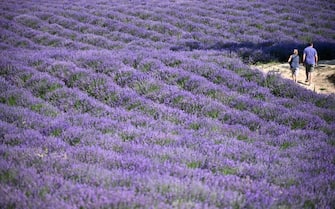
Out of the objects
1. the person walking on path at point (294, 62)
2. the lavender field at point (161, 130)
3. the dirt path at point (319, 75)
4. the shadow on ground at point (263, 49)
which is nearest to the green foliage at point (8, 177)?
the lavender field at point (161, 130)

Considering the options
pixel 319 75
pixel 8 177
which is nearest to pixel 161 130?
pixel 8 177

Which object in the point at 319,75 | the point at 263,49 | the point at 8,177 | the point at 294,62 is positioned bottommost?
the point at 319,75

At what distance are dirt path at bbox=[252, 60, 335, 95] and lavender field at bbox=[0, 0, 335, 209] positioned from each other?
2.41ft

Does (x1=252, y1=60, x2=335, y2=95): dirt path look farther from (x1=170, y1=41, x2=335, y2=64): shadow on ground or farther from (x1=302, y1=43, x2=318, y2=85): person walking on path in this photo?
(x1=170, y1=41, x2=335, y2=64): shadow on ground

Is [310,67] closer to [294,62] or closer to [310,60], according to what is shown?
[310,60]

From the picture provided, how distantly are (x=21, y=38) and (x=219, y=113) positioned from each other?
502 inches

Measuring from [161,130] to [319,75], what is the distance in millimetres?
8151

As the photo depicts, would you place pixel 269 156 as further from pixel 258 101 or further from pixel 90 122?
pixel 90 122

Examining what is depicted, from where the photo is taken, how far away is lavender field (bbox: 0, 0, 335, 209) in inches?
140

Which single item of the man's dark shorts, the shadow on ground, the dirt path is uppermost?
the shadow on ground

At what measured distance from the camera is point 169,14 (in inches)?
774

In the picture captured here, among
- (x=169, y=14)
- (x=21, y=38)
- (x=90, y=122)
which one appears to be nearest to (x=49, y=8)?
(x=21, y=38)

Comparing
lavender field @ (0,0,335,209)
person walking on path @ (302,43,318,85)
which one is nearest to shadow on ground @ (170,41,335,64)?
lavender field @ (0,0,335,209)

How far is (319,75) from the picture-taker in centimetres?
1141
